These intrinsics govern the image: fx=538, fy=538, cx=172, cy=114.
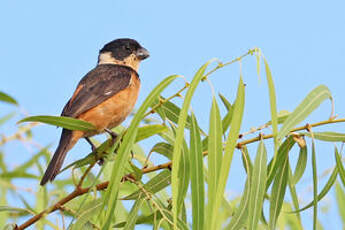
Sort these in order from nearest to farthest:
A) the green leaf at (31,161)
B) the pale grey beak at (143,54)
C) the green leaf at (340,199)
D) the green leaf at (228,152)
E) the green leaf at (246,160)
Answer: the green leaf at (228,152) → the green leaf at (246,160) → the green leaf at (31,161) → the green leaf at (340,199) → the pale grey beak at (143,54)

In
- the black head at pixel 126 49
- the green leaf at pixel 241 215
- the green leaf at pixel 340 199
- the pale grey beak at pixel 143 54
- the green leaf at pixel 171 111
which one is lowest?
the green leaf at pixel 340 199

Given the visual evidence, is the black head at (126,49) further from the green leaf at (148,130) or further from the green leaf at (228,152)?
the green leaf at (228,152)

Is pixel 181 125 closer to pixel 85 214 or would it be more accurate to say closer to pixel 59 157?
pixel 85 214

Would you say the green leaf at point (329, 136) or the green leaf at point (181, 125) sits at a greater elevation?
the green leaf at point (181, 125)

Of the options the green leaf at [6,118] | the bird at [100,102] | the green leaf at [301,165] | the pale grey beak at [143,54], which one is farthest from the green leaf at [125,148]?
the pale grey beak at [143,54]

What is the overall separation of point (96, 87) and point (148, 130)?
172cm

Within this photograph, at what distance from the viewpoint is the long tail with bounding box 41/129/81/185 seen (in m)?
3.13

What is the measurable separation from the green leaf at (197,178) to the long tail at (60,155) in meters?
1.09

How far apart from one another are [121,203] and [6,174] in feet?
2.83

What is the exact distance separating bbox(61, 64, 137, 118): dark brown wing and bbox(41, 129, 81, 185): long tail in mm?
228

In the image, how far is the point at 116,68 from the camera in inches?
180

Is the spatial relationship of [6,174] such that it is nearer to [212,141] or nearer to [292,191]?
[212,141]

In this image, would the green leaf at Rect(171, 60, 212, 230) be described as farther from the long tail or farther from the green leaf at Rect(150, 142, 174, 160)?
the long tail

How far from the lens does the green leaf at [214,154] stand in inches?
81.2
